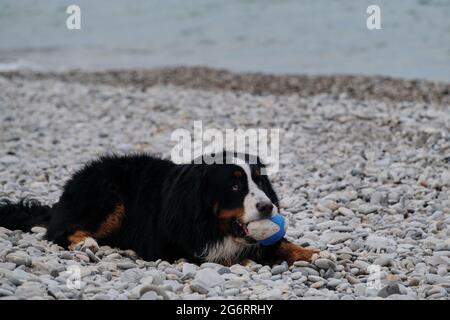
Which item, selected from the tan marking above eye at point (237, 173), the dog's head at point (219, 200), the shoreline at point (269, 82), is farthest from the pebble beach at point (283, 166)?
the tan marking above eye at point (237, 173)

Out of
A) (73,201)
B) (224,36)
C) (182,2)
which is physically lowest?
(73,201)

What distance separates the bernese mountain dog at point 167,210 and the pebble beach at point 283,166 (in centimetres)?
15

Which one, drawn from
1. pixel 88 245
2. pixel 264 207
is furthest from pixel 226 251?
pixel 88 245

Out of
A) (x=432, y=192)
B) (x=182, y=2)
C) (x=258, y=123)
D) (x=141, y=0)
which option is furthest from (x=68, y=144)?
(x=141, y=0)

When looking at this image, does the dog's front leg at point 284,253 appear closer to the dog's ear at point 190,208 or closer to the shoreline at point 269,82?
the dog's ear at point 190,208

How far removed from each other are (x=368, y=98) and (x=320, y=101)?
39.3 inches

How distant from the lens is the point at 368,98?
11.9 meters

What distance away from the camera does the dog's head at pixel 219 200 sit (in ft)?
14.3

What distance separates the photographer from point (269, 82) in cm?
1423

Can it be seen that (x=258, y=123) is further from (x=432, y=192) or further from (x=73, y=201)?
(x=73, y=201)

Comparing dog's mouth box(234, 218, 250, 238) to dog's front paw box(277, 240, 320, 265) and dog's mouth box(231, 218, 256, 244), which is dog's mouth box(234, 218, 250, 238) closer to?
dog's mouth box(231, 218, 256, 244)

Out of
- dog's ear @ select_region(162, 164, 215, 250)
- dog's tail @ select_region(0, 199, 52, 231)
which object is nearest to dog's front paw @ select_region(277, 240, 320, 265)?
dog's ear @ select_region(162, 164, 215, 250)

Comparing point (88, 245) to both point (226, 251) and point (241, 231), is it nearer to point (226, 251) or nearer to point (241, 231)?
point (226, 251)
